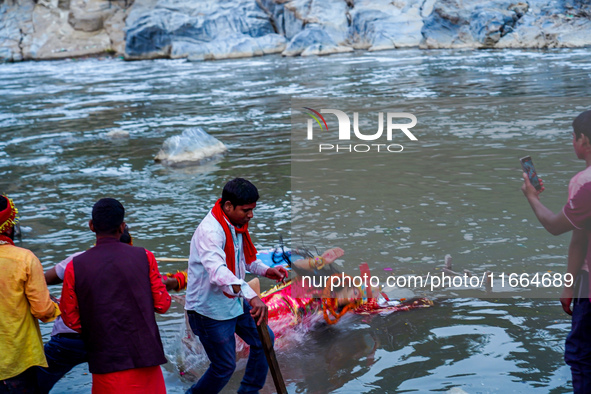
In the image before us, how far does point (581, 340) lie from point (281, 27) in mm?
39861

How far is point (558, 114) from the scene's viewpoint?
1317cm

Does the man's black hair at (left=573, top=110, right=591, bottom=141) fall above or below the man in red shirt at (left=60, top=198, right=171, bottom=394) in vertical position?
above

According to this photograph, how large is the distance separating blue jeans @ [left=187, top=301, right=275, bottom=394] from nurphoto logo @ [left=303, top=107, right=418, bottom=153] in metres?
7.79

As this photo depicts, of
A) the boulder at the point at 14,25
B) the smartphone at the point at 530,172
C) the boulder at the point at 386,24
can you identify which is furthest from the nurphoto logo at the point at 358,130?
the boulder at the point at 14,25

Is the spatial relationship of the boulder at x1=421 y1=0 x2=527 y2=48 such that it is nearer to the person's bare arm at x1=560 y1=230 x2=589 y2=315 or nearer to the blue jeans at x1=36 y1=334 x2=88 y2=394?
the person's bare arm at x1=560 y1=230 x2=589 y2=315

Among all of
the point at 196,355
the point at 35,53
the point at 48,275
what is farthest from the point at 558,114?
the point at 35,53

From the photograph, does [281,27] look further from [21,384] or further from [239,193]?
[21,384]

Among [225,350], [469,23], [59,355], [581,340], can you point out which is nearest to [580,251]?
[581,340]

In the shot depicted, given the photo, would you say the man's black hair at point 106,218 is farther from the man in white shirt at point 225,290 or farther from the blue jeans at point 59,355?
the blue jeans at point 59,355

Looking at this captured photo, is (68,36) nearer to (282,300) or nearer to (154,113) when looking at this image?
(154,113)

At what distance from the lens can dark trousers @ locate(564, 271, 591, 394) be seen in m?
3.20

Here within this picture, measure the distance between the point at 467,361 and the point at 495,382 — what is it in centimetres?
31

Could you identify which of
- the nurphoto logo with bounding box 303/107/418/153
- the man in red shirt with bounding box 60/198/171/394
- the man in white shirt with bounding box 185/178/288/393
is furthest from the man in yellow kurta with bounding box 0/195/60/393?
the nurphoto logo with bounding box 303/107/418/153

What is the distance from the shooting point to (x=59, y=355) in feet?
11.8
